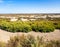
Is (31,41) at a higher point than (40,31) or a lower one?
higher

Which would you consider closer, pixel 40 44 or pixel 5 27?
pixel 40 44

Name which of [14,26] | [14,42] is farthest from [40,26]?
[14,42]

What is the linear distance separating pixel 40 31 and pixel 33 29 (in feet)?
4.35

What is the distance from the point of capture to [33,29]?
26.6m

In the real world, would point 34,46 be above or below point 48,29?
above

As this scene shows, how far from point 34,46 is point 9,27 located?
1714 cm

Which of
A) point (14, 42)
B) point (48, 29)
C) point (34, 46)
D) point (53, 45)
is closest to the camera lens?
point (34, 46)

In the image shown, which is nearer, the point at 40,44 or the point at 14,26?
the point at 40,44

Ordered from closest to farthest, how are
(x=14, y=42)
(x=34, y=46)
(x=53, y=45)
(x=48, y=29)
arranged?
(x=34, y=46), (x=53, y=45), (x=14, y=42), (x=48, y=29)

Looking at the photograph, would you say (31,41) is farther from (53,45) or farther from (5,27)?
(5,27)

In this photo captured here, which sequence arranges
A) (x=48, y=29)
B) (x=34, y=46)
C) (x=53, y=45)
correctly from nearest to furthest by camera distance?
(x=34, y=46)
(x=53, y=45)
(x=48, y=29)

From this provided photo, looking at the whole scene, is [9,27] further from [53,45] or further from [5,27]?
[53,45]

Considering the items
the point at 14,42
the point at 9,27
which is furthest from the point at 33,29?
the point at 14,42

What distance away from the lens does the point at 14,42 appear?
11.0m
